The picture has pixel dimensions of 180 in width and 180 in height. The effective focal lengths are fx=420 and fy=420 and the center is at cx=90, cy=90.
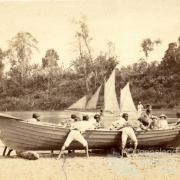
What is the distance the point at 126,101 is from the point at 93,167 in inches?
340

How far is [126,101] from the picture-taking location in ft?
47.0

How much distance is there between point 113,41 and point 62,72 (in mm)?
2936

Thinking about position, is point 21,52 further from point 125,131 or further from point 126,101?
point 125,131

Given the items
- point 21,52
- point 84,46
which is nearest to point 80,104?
point 21,52

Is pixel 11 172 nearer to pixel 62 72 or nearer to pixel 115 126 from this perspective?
pixel 115 126


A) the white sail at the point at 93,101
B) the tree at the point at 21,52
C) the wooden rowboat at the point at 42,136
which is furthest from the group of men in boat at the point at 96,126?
the white sail at the point at 93,101

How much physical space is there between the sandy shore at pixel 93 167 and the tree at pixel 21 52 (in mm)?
3171

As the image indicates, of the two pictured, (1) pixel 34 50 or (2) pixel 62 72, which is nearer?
(1) pixel 34 50

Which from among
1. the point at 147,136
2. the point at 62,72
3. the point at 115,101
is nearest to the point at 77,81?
the point at 62,72

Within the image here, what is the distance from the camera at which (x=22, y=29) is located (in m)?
8.53

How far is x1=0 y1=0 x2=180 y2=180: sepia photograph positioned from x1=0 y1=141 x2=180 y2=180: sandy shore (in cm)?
1

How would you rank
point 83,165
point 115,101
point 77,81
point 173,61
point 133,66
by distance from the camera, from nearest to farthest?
point 83,165
point 173,61
point 133,66
point 77,81
point 115,101

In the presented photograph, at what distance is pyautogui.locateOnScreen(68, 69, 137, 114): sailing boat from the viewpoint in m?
13.5

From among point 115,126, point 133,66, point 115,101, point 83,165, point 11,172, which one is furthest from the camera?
point 115,101
